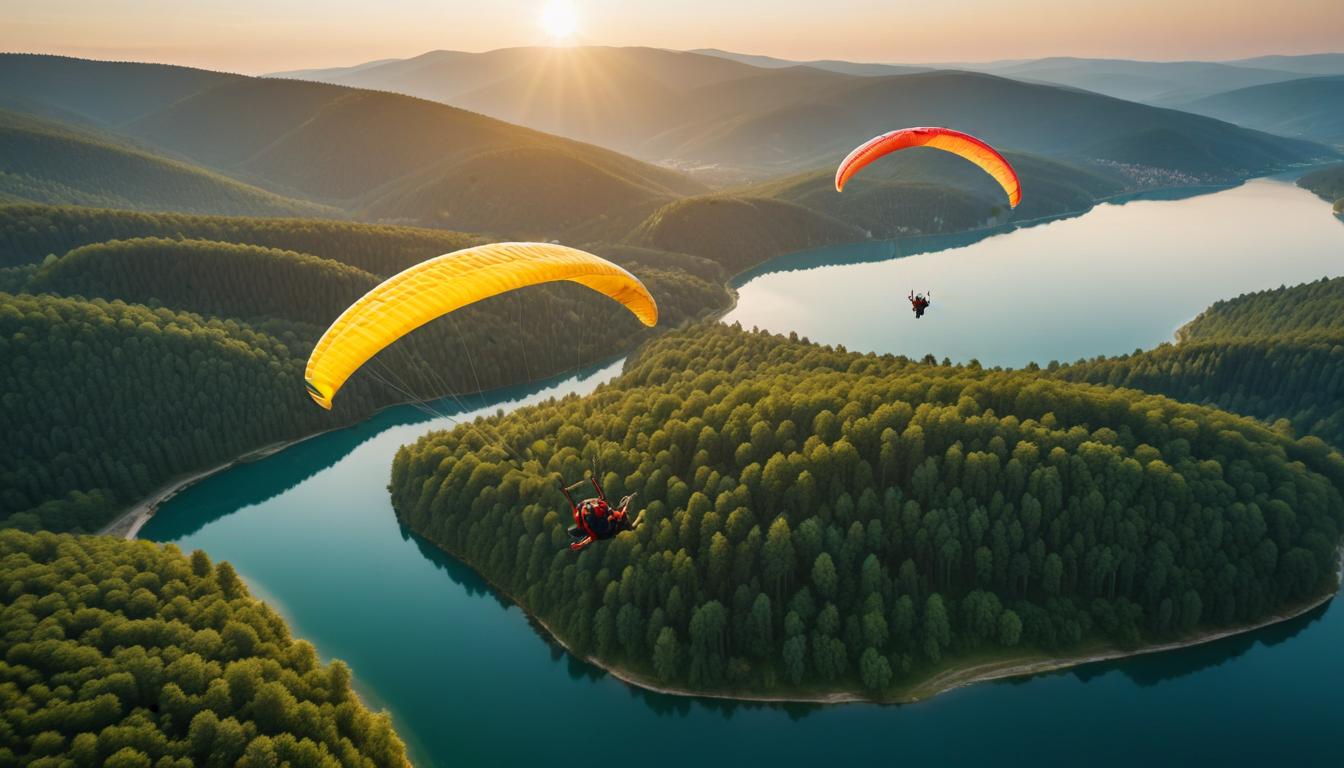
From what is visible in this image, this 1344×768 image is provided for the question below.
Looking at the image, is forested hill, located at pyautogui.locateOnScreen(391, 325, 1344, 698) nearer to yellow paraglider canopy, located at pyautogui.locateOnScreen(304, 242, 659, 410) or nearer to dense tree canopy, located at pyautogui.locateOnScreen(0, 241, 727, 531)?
yellow paraglider canopy, located at pyautogui.locateOnScreen(304, 242, 659, 410)

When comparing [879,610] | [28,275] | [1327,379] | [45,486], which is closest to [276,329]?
[45,486]

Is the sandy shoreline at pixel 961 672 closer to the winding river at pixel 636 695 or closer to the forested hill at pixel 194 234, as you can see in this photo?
the winding river at pixel 636 695

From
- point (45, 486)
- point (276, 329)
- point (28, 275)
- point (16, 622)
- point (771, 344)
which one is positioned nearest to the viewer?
point (16, 622)

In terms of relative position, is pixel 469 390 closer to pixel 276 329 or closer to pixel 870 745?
pixel 276 329

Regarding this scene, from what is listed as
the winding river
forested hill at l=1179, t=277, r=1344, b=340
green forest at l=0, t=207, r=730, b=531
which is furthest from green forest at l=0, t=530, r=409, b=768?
forested hill at l=1179, t=277, r=1344, b=340

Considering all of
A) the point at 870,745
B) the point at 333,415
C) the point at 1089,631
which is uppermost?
the point at 333,415

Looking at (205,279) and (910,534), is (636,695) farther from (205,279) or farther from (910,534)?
(205,279)

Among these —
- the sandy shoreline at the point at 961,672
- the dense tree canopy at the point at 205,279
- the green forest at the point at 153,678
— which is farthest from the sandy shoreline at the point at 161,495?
the sandy shoreline at the point at 961,672
